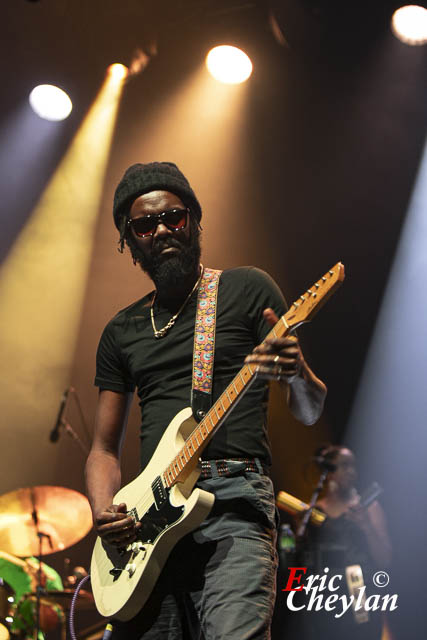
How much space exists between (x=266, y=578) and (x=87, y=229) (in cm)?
514

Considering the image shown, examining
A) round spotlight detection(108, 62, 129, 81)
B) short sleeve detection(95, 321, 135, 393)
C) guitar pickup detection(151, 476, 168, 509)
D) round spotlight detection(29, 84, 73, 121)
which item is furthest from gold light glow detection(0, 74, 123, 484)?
guitar pickup detection(151, 476, 168, 509)

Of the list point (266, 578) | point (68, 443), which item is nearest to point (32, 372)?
point (68, 443)

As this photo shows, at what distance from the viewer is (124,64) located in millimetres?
6414

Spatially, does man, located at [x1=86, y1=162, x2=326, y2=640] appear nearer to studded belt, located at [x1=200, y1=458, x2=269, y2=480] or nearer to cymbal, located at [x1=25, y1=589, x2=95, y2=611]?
studded belt, located at [x1=200, y1=458, x2=269, y2=480]

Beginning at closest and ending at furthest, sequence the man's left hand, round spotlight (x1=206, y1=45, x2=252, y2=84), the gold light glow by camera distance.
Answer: the man's left hand < round spotlight (x1=206, y1=45, x2=252, y2=84) < the gold light glow

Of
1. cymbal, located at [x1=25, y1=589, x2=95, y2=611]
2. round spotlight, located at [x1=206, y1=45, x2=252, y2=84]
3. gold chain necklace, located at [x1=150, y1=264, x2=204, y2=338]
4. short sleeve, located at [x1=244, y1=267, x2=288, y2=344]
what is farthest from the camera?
round spotlight, located at [x1=206, y1=45, x2=252, y2=84]

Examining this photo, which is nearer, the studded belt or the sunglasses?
the studded belt

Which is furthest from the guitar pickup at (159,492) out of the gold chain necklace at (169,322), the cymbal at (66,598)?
the cymbal at (66,598)

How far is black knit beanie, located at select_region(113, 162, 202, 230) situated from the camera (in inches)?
120

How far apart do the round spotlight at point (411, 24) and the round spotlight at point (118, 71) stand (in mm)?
2488

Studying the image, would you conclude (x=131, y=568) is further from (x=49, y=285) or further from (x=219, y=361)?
(x=49, y=285)

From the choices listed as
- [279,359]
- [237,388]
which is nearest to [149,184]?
[237,388]

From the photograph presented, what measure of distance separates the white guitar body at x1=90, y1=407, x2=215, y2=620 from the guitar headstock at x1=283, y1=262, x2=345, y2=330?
1.94 feet

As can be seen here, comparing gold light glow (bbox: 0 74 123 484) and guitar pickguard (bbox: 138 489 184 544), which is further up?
gold light glow (bbox: 0 74 123 484)
